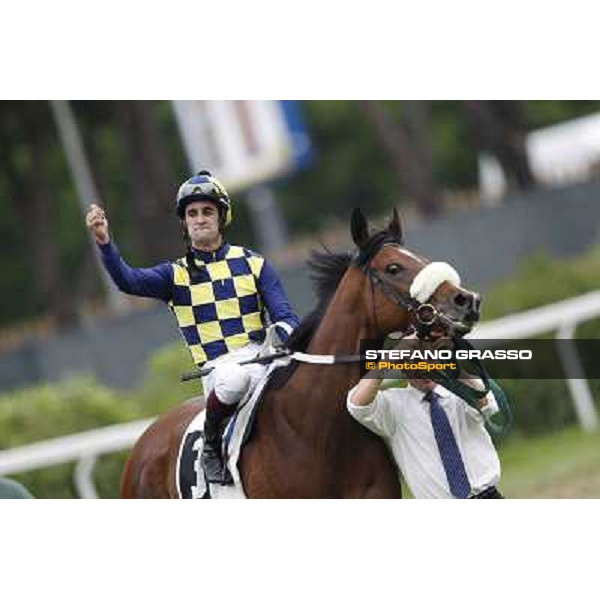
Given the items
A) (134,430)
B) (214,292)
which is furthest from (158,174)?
(214,292)

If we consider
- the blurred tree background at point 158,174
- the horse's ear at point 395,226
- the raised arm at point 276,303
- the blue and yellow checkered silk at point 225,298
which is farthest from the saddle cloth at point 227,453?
the blurred tree background at point 158,174

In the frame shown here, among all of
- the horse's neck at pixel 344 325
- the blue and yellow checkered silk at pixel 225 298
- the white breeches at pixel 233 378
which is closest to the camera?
the horse's neck at pixel 344 325

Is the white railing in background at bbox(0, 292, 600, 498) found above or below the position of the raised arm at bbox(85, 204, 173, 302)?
below

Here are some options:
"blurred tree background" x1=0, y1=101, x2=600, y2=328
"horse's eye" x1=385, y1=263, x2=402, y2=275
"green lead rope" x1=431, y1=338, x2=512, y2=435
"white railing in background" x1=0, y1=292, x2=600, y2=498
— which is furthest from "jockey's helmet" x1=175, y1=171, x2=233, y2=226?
"blurred tree background" x1=0, y1=101, x2=600, y2=328

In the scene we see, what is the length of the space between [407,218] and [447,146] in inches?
600

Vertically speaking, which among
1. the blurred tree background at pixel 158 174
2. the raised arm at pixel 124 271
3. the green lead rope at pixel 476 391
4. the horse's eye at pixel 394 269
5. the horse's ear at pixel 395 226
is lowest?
the green lead rope at pixel 476 391

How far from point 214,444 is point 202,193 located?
92cm

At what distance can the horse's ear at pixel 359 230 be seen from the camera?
20.1ft

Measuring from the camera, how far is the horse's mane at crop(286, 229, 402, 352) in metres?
6.32

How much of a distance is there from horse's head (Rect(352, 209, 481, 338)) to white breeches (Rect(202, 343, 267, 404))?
0.51 meters

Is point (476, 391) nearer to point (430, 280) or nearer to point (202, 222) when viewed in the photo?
point (430, 280)

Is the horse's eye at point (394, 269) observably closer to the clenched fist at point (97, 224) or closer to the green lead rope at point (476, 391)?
the green lead rope at point (476, 391)

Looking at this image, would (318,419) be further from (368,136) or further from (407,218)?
(368,136)

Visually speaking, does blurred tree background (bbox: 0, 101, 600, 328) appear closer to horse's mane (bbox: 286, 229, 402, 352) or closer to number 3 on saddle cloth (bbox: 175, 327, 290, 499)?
number 3 on saddle cloth (bbox: 175, 327, 290, 499)
